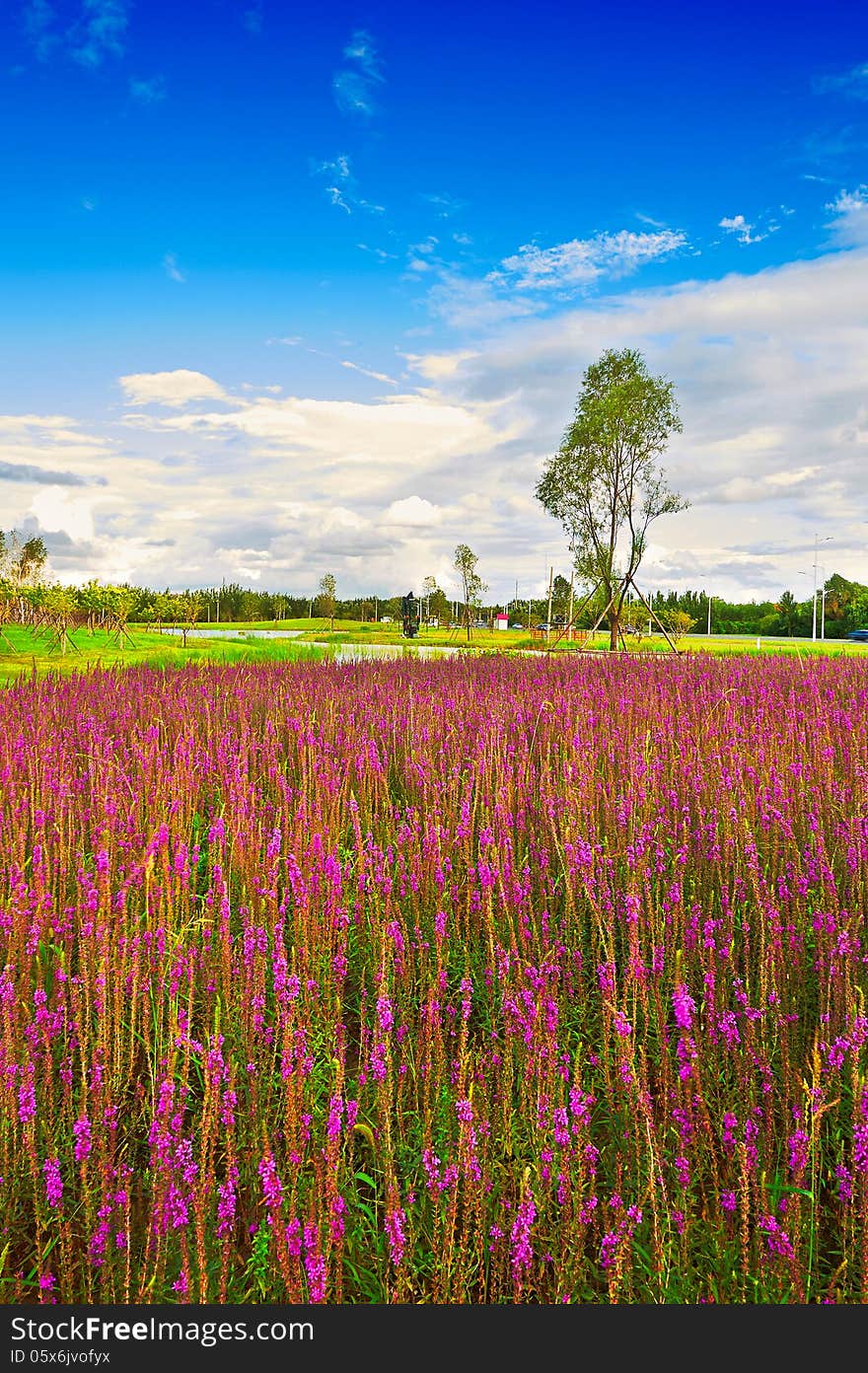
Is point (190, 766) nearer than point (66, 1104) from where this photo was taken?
No

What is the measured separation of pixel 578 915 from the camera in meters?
2.91

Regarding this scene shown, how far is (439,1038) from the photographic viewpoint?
1.96 metres

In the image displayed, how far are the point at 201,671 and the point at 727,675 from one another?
23.6 feet

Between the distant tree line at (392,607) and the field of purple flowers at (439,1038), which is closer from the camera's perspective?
the field of purple flowers at (439,1038)

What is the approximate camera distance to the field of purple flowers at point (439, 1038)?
1525 mm

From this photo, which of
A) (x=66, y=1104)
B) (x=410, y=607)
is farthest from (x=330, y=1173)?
(x=410, y=607)

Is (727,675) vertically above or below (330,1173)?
above

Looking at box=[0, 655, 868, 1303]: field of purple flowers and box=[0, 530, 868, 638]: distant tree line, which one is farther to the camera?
box=[0, 530, 868, 638]: distant tree line

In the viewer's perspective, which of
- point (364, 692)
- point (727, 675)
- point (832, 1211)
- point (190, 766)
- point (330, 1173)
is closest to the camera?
point (330, 1173)

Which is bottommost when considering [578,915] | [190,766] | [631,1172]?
[631,1172]

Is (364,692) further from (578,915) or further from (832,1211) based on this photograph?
(832,1211)

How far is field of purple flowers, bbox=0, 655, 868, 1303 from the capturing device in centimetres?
153

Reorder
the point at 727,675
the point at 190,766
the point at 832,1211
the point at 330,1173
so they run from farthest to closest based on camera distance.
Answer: the point at 727,675 < the point at 190,766 < the point at 832,1211 < the point at 330,1173

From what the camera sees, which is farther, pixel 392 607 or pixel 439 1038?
pixel 392 607
